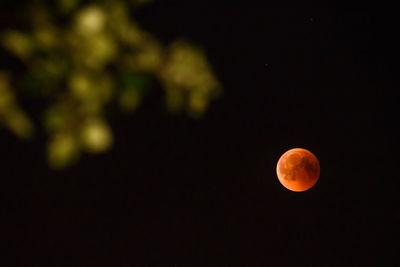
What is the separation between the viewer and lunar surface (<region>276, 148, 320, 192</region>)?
4.54 metres

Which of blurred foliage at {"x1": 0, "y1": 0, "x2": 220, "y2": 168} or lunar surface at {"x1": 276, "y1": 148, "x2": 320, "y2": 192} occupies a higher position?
lunar surface at {"x1": 276, "y1": 148, "x2": 320, "y2": 192}

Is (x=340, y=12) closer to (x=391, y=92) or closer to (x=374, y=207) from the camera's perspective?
(x=391, y=92)

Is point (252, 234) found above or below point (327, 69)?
below

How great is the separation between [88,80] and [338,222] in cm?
536

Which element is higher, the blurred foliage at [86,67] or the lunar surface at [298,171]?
the lunar surface at [298,171]

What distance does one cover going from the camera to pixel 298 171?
459 centimetres

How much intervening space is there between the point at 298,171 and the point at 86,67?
145 inches

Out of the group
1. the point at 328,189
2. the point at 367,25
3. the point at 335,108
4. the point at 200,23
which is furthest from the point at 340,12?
the point at 328,189

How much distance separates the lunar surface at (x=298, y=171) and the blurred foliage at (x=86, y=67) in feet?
11.0

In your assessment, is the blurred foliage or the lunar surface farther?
the lunar surface

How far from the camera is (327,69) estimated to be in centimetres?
556

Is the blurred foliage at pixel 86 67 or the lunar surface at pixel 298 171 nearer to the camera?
the blurred foliage at pixel 86 67

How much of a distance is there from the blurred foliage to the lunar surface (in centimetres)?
335

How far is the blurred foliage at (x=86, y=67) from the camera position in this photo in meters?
1.24
